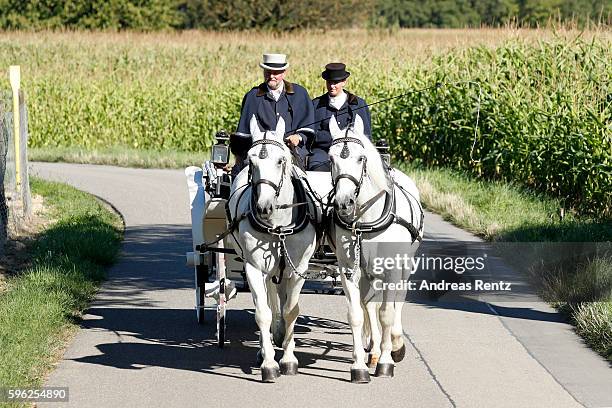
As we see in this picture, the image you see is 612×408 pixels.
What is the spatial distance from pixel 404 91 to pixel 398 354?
15.4 meters

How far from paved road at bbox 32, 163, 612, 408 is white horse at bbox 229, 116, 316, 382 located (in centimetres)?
36

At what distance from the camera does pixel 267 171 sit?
7762 millimetres

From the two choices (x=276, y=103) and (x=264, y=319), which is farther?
(x=276, y=103)

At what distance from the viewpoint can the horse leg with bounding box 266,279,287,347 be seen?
28.9ft

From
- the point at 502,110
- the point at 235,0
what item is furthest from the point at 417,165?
the point at 235,0

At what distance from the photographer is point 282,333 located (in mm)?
8844

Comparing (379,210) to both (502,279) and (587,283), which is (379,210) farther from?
(502,279)

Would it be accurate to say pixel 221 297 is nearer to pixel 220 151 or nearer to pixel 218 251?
pixel 218 251

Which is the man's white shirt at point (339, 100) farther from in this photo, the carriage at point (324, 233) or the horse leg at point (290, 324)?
the horse leg at point (290, 324)

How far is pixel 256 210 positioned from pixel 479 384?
194 centimetres

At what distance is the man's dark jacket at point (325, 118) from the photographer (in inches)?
377

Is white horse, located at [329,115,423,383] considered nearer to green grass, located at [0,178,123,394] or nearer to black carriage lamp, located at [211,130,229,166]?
black carriage lamp, located at [211,130,229,166]

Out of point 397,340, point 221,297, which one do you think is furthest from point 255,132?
point 397,340

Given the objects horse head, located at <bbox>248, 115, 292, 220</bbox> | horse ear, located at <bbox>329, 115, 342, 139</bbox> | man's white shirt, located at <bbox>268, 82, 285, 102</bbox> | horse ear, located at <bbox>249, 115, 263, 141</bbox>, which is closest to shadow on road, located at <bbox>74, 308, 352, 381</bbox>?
horse head, located at <bbox>248, 115, 292, 220</bbox>
